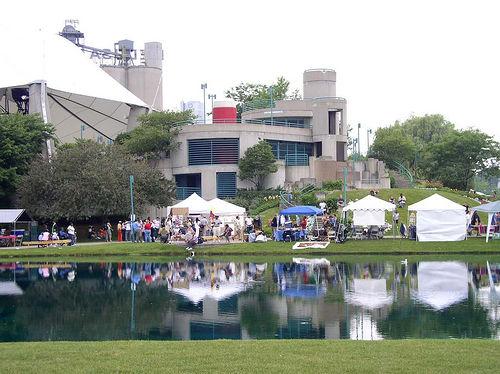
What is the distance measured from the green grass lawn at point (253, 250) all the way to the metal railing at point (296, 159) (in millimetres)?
23234

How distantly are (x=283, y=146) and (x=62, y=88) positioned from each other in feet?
57.9

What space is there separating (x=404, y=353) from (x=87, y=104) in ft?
174

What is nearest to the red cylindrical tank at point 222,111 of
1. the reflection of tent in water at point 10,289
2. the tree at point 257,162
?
the tree at point 257,162

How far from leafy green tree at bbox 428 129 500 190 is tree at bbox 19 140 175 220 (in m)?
28.7

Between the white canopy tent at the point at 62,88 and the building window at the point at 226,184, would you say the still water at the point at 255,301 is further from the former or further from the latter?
the white canopy tent at the point at 62,88

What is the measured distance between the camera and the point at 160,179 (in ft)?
165

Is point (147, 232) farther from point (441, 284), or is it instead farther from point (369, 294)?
point (369, 294)

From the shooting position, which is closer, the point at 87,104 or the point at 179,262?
the point at 179,262

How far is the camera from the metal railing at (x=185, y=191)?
57656mm

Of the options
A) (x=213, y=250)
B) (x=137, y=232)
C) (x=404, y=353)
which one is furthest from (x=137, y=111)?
(x=404, y=353)

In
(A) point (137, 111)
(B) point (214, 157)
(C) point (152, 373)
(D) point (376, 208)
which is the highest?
(A) point (137, 111)

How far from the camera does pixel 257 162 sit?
55094 millimetres

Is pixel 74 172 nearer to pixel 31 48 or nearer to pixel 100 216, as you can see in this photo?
pixel 100 216

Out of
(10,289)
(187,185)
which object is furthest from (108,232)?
(10,289)
